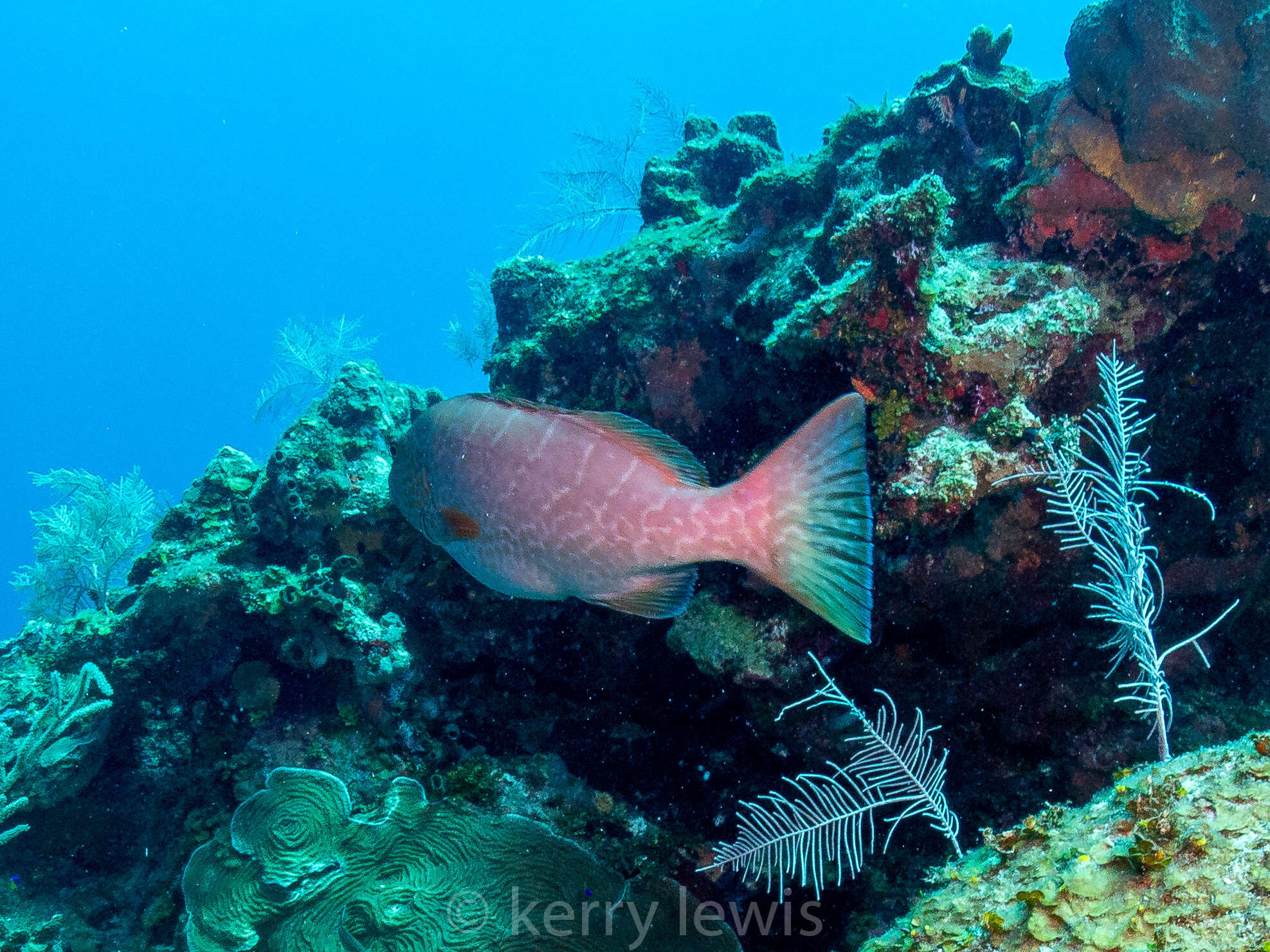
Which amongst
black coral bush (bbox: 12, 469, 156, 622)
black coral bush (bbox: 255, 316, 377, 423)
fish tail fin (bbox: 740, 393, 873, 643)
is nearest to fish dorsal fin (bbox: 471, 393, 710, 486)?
fish tail fin (bbox: 740, 393, 873, 643)

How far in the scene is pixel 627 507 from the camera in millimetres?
2277

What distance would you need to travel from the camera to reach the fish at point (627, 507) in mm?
2082

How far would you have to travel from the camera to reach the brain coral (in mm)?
3391

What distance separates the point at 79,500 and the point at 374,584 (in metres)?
6.55

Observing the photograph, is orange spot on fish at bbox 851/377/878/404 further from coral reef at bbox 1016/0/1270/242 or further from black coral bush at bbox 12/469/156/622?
black coral bush at bbox 12/469/156/622

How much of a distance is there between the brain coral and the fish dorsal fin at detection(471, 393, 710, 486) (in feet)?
8.01

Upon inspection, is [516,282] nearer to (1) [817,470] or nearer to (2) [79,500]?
(1) [817,470]

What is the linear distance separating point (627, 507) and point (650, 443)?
0.92ft

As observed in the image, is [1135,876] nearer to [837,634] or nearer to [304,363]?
[837,634]

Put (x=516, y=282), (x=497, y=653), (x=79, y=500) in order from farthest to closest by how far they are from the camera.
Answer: (x=79, y=500) < (x=516, y=282) < (x=497, y=653)

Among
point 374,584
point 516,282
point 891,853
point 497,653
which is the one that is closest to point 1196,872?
point 891,853

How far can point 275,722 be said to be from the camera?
453 centimetres

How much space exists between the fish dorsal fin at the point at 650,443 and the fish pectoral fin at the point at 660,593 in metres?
0.38

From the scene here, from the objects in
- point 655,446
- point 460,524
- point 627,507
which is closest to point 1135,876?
point 627,507
